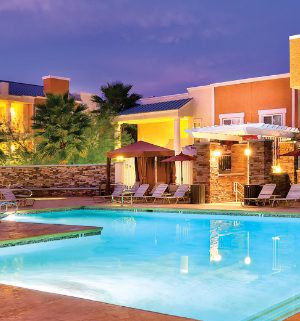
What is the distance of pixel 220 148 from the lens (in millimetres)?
21469

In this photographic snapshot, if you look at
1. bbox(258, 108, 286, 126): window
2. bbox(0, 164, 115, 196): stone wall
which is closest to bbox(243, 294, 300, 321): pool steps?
bbox(0, 164, 115, 196): stone wall

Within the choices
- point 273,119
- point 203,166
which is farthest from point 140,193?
point 273,119

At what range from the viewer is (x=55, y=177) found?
2617cm

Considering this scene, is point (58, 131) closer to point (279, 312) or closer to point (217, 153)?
point (217, 153)

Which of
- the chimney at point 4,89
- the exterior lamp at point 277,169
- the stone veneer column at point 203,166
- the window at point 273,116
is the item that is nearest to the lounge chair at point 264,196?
the exterior lamp at point 277,169

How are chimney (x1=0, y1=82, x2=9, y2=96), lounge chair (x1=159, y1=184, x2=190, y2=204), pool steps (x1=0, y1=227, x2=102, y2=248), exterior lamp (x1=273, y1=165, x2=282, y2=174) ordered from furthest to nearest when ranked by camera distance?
chimney (x1=0, y1=82, x2=9, y2=96) < exterior lamp (x1=273, y1=165, x2=282, y2=174) < lounge chair (x1=159, y1=184, x2=190, y2=204) < pool steps (x1=0, y1=227, x2=102, y2=248)

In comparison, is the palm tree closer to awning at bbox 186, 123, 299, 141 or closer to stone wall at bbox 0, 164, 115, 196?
stone wall at bbox 0, 164, 115, 196

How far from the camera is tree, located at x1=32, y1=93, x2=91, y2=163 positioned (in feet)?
92.2

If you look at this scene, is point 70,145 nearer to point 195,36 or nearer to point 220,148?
point 220,148

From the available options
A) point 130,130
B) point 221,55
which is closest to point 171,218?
point 130,130

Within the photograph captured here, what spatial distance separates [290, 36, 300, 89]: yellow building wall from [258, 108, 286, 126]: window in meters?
3.41

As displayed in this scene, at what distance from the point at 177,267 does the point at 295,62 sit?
14244 mm

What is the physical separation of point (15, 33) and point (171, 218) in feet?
157

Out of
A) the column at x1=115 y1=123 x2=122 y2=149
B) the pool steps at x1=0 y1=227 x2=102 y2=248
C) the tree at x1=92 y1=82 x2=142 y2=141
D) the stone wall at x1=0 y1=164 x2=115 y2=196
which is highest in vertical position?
the tree at x1=92 y1=82 x2=142 y2=141
